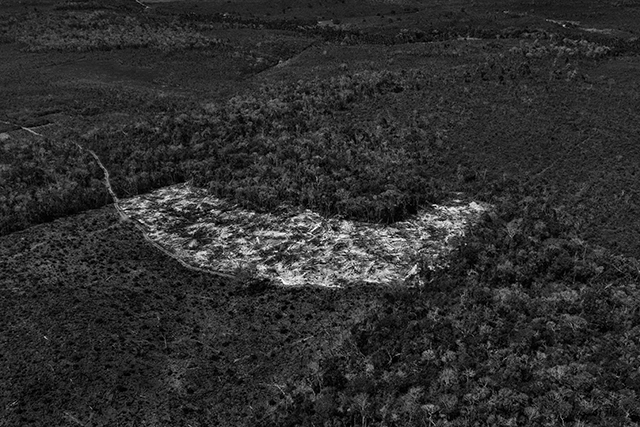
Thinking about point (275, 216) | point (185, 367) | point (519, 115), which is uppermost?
point (519, 115)

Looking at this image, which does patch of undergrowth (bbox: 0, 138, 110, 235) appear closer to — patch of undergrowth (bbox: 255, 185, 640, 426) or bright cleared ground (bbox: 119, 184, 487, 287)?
bright cleared ground (bbox: 119, 184, 487, 287)

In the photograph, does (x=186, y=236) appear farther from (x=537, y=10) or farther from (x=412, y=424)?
(x=537, y=10)

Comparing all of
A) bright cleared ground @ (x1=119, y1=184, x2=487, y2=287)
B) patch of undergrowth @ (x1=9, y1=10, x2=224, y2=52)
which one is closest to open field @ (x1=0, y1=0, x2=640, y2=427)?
bright cleared ground @ (x1=119, y1=184, x2=487, y2=287)

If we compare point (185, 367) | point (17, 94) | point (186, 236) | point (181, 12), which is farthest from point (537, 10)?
point (185, 367)

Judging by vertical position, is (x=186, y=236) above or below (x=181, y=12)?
below

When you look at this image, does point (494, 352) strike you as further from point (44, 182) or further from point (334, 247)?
point (44, 182)
